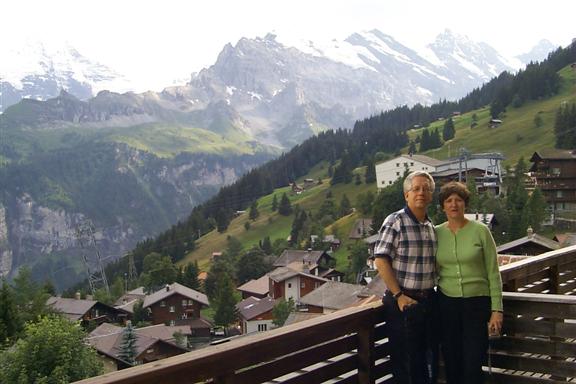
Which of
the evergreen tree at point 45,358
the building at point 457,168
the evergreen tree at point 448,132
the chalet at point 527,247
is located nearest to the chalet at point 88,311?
the evergreen tree at point 45,358

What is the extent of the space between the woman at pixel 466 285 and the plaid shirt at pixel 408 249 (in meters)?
0.24

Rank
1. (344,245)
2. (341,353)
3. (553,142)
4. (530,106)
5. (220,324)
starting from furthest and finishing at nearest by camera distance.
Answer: (530,106) < (553,142) < (344,245) < (220,324) < (341,353)

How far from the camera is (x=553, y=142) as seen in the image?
126938 millimetres

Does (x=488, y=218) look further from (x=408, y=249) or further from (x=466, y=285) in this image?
(x=408, y=249)

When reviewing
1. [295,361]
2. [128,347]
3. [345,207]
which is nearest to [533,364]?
[295,361]

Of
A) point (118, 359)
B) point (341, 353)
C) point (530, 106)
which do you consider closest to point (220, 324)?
point (118, 359)

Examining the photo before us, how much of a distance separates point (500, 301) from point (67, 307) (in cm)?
7628

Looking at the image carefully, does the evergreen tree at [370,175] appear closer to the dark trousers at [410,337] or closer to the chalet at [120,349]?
the chalet at [120,349]

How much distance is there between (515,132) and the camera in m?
149

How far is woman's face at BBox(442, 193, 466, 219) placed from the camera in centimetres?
673

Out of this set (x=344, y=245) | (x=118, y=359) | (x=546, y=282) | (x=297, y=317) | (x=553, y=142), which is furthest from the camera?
(x=553, y=142)

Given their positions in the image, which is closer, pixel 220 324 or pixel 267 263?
pixel 220 324

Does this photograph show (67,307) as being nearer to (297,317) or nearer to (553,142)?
(297,317)

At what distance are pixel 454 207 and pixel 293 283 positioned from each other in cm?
7582
